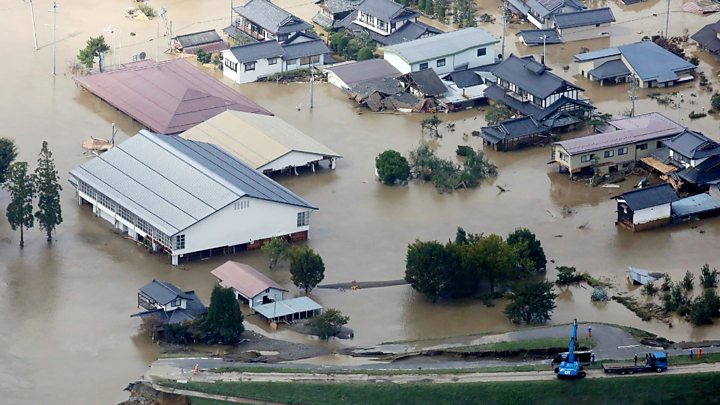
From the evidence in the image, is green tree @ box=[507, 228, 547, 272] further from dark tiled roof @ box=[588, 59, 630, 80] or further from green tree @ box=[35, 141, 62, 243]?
dark tiled roof @ box=[588, 59, 630, 80]

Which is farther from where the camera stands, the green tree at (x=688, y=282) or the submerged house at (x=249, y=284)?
the green tree at (x=688, y=282)

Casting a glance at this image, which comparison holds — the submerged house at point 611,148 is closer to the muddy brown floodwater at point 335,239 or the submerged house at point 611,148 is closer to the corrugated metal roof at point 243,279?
the muddy brown floodwater at point 335,239

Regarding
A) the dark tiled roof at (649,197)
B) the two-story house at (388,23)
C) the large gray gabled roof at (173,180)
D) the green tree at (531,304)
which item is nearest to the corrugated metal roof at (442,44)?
the two-story house at (388,23)

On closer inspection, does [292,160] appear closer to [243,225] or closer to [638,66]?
[243,225]

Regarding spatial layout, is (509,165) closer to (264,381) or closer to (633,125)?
(633,125)

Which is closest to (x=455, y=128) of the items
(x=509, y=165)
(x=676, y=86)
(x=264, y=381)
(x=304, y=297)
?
(x=509, y=165)

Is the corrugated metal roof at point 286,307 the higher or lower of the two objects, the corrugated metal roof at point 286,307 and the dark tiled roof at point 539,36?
the lower

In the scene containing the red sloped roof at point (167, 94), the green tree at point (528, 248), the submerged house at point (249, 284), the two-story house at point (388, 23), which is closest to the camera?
the submerged house at point (249, 284)
